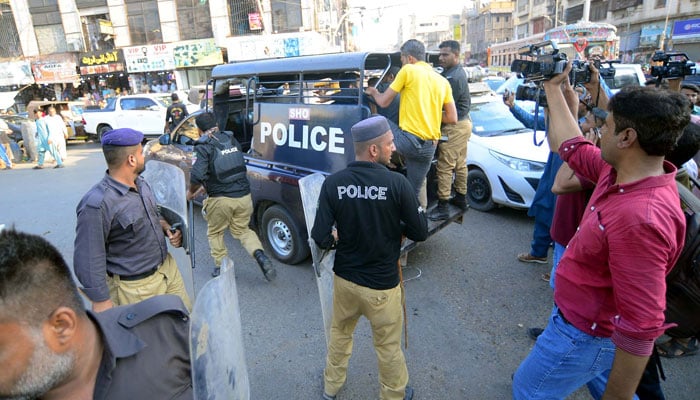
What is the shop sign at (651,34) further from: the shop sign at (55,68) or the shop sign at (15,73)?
the shop sign at (15,73)

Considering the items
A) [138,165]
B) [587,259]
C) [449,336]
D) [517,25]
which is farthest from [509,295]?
[517,25]

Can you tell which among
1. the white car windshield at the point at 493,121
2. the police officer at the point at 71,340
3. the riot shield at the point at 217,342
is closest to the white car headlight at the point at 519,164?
the white car windshield at the point at 493,121

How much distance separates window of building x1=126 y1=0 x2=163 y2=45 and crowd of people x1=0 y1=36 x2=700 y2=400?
25.6 meters

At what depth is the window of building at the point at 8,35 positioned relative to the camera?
82.5ft

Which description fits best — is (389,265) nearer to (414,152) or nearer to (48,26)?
(414,152)

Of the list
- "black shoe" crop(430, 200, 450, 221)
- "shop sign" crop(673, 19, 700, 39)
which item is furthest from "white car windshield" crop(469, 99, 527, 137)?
"shop sign" crop(673, 19, 700, 39)

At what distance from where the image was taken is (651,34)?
99.3ft

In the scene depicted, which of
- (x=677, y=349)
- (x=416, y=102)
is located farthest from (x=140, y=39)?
(x=677, y=349)

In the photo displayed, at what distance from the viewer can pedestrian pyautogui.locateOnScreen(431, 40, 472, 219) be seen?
4.48 m

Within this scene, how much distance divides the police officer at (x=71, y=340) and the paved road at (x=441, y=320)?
1700mm

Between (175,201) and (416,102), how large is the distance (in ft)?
7.66

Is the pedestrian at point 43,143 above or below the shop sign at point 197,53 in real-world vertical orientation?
below

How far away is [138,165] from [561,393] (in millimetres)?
2703

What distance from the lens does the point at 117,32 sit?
80.5ft
